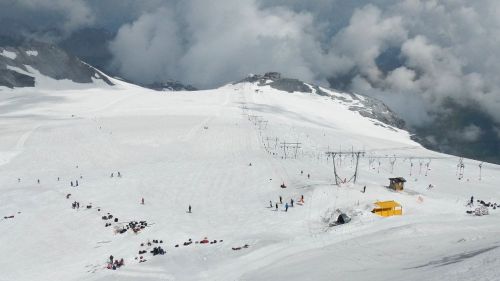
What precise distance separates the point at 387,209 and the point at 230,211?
19.3 metres

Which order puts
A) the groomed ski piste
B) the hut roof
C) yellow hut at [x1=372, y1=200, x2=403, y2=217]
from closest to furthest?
the groomed ski piste, yellow hut at [x1=372, y1=200, x2=403, y2=217], the hut roof

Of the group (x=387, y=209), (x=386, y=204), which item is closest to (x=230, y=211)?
(x=386, y=204)

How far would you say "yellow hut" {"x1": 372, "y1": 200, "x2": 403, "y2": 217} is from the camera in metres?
62.6

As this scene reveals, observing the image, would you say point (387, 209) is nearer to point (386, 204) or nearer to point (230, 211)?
point (386, 204)

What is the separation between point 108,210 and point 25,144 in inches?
2767

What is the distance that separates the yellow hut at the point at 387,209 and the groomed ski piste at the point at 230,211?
125cm

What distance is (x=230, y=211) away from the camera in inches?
2785

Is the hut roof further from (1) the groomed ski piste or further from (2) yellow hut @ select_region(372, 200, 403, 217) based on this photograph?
(1) the groomed ski piste

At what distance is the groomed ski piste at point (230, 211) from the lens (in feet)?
147

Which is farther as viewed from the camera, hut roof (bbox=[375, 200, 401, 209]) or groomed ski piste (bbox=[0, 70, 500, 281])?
hut roof (bbox=[375, 200, 401, 209])

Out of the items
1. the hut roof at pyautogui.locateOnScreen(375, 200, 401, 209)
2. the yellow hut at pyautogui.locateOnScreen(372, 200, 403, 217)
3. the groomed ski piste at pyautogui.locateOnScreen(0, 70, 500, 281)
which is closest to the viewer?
the groomed ski piste at pyautogui.locateOnScreen(0, 70, 500, 281)

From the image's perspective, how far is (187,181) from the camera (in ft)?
294

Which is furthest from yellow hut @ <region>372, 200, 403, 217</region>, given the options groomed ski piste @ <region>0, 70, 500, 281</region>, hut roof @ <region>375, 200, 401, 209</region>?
groomed ski piste @ <region>0, 70, 500, 281</region>

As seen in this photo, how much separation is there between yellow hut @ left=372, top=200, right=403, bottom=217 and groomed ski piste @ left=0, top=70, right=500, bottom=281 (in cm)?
125
